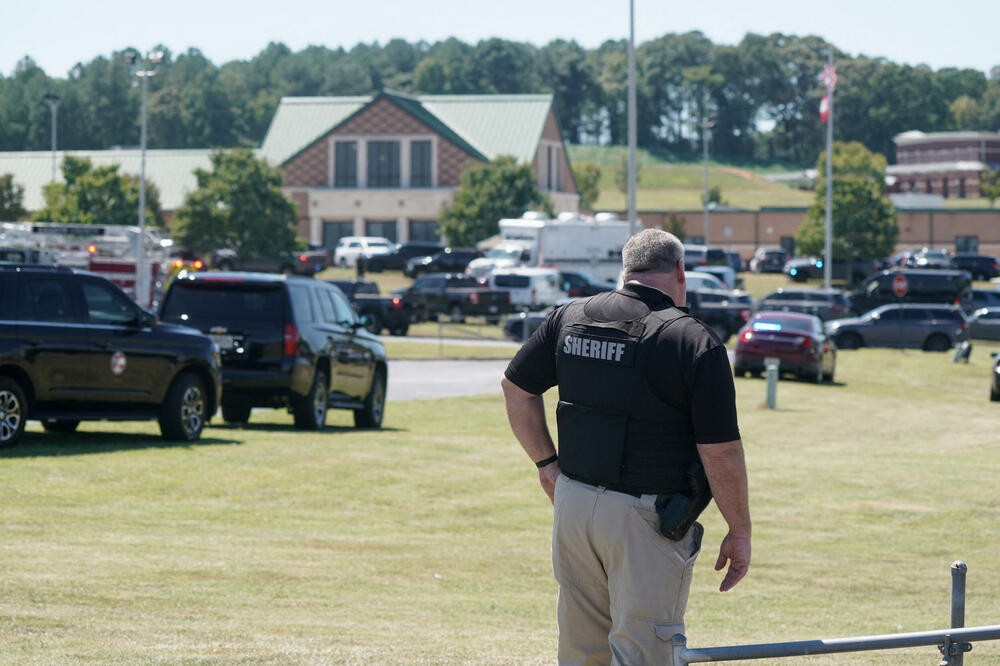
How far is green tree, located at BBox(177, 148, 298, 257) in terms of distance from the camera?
248 feet

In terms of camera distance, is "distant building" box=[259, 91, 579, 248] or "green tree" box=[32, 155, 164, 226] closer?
"green tree" box=[32, 155, 164, 226]

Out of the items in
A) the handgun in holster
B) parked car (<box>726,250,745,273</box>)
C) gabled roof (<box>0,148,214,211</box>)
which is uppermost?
gabled roof (<box>0,148,214,211</box>)

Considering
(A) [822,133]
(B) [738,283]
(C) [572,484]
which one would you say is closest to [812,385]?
(C) [572,484]

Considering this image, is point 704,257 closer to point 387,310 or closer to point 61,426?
point 387,310

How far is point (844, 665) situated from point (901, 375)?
32.5 m

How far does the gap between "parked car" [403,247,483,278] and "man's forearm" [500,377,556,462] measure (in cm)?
6921

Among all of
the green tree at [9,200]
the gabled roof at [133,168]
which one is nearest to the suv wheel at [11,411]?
the green tree at [9,200]

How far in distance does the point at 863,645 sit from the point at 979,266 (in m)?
83.4

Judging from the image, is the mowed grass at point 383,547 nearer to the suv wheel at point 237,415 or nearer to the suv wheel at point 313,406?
the suv wheel at point 313,406

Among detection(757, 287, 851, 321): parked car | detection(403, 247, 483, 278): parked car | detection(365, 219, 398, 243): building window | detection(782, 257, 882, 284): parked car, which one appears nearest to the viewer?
detection(757, 287, 851, 321): parked car

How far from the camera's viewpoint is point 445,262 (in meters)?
75.5

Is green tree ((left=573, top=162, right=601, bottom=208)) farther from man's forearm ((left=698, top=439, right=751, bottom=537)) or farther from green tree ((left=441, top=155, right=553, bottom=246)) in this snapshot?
man's forearm ((left=698, top=439, right=751, bottom=537))

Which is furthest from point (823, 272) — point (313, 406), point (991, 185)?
point (313, 406)

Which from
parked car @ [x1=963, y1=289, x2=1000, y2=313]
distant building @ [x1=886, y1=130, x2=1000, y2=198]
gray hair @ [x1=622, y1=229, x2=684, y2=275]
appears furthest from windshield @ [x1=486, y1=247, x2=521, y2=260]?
distant building @ [x1=886, y1=130, x2=1000, y2=198]
